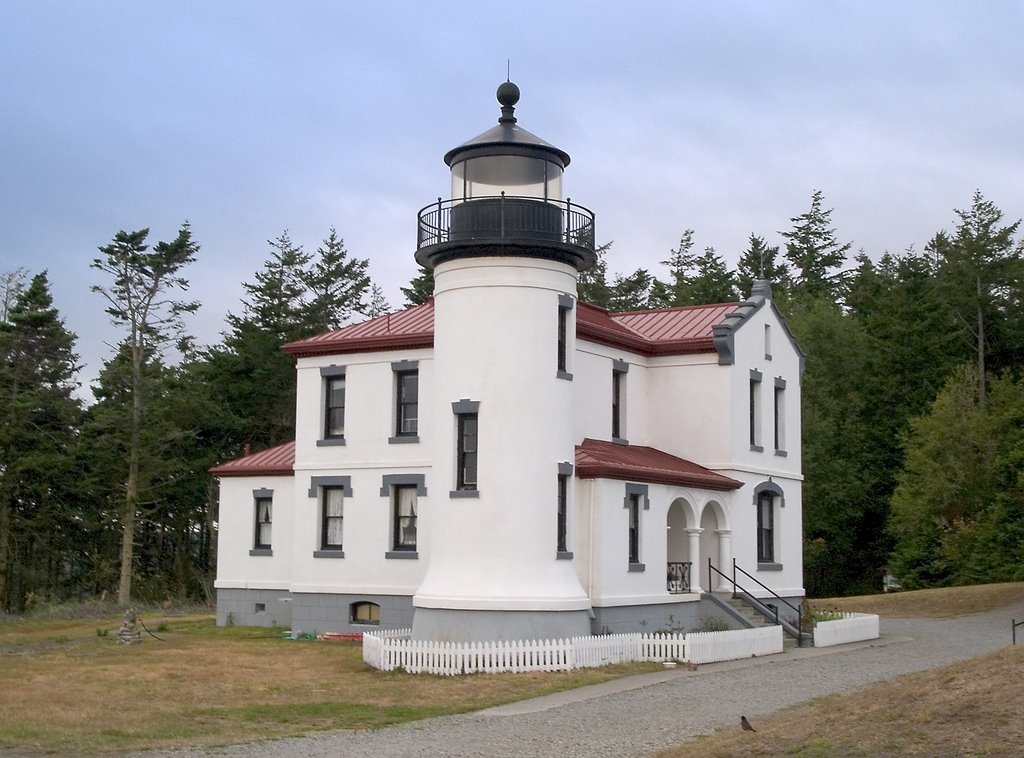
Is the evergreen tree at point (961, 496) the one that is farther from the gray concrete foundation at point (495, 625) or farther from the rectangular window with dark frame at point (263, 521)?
the gray concrete foundation at point (495, 625)

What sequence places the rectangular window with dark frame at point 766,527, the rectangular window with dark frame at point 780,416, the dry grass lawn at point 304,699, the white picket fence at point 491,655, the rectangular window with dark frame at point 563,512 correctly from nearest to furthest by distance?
the dry grass lawn at point 304,699 → the white picket fence at point 491,655 → the rectangular window with dark frame at point 563,512 → the rectangular window with dark frame at point 766,527 → the rectangular window with dark frame at point 780,416

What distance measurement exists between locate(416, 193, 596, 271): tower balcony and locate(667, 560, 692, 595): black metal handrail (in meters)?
7.94

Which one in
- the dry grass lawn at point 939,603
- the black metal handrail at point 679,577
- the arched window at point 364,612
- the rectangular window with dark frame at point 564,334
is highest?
the rectangular window with dark frame at point 564,334

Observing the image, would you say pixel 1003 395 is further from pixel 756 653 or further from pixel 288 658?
pixel 288 658

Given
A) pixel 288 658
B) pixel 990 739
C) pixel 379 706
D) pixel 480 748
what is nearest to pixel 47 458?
pixel 288 658

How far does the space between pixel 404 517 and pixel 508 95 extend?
391 inches

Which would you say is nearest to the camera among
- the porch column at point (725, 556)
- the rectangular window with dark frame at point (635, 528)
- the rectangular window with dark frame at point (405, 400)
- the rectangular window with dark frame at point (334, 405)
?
the rectangular window with dark frame at point (635, 528)

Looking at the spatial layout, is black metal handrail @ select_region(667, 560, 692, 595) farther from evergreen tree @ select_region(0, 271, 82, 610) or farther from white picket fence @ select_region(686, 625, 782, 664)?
evergreen tree @ select_region(0, 271, 82, 610)

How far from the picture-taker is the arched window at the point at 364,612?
2864 centimetres

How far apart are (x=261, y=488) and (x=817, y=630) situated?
14.2 m

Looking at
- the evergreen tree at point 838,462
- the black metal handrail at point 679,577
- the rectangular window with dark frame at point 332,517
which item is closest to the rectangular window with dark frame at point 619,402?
the black metal handrail at point 679,577

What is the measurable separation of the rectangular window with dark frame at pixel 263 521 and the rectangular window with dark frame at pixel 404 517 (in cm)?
499

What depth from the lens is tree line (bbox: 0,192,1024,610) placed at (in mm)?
46844

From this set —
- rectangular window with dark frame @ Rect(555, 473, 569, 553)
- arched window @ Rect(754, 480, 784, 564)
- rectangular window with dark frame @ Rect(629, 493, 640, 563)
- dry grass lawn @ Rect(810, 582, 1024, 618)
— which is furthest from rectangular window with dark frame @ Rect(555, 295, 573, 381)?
dry grass lawn @ Rect(810, 582, 1024, 618)
